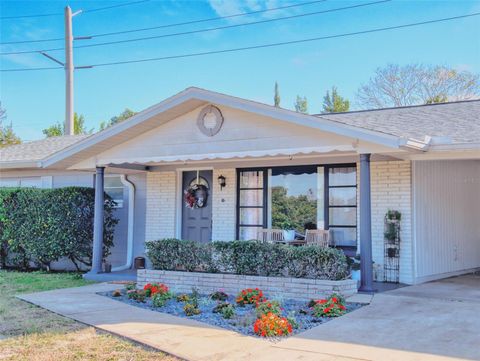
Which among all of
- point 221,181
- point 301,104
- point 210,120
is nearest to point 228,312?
point 210,120

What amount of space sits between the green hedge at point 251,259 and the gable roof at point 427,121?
7.69 ft

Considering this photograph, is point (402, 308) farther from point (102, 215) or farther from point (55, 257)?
point (55, 257)

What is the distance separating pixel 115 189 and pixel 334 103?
22825 mm

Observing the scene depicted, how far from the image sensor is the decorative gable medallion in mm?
10016

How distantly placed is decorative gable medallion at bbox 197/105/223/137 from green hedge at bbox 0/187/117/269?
385 cm

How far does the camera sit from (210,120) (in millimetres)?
10125

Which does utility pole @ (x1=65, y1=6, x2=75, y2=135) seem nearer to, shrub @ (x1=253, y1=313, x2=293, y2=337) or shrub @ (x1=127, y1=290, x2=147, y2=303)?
shrub @ (x1=127, y1=290, x2=147, y2=303)

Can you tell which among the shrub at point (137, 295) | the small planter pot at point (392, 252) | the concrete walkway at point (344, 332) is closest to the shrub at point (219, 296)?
the shrub at point (137, 295)

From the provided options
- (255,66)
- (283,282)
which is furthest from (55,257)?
(255,66)

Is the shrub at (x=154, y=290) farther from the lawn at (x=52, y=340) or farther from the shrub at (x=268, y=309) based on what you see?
the shrub at (x=268, y=309)

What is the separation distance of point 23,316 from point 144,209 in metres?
5.96

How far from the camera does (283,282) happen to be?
864 centimetres

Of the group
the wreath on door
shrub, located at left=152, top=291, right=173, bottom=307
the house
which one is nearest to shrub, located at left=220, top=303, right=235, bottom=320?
shrub, located at left=152, top=291, right=173, bottom=307

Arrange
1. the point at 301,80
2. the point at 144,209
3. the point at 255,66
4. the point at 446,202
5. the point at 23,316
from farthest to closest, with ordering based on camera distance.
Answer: the point at 301,80 → the point at 255,66 → the point at 144,209 → the point at 446,202 → the point at 23,316
